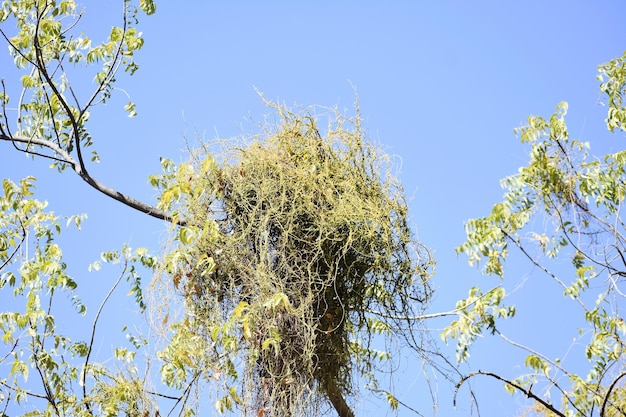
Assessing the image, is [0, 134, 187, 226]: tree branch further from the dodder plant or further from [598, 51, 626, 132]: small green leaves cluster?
[598, 51, 626, 132]: small green leaves cluster

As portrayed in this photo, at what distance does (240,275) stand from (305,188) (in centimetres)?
44

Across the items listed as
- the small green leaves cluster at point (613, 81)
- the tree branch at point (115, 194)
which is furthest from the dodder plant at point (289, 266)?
the small green leaves cluster at point (613, 81)

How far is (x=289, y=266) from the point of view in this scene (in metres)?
2.98

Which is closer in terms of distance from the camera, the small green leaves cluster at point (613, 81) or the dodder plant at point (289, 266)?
the dodder plant at point (289, 266)

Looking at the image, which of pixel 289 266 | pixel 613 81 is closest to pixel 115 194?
pixel 289 266

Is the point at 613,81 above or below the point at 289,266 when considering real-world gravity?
above

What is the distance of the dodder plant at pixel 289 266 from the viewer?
292 centimetres

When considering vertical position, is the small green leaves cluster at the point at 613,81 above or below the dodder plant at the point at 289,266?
above

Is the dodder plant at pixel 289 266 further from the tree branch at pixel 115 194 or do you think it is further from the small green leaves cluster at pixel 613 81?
the small green leaves cluster at pixel 613 81

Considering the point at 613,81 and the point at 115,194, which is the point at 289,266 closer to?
the point at 115,194

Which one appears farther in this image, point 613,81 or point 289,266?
point 613,81

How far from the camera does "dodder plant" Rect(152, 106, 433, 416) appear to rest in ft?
9.58


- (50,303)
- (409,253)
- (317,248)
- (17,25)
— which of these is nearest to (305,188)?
(317,248)

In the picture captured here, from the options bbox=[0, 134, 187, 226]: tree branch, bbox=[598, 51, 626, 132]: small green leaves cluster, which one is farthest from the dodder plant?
bbox=[598, 51, 626, 132]: small green leaves cluster
